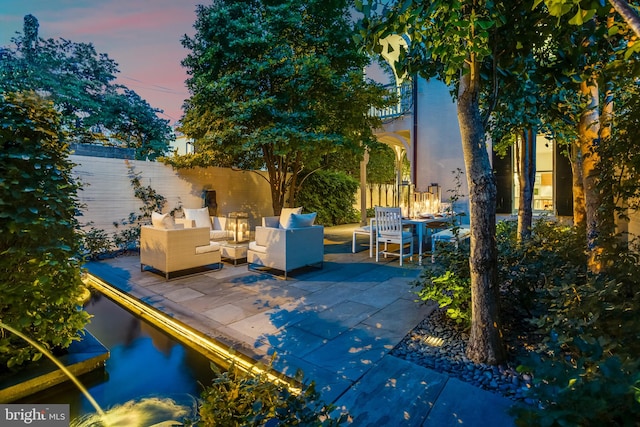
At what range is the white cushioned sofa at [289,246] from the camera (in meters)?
4.89

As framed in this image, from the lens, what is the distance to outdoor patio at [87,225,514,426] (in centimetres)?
190

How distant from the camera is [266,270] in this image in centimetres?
548

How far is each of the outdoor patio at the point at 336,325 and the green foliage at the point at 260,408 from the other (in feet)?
2.18

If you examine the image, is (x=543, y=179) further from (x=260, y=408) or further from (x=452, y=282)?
(x=260, y=408)

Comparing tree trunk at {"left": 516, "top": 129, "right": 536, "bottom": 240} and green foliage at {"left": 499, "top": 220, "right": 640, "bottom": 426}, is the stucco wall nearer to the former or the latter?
green foliage at {"left": 499, "top": 220, "right": 640, "bottom": 426}

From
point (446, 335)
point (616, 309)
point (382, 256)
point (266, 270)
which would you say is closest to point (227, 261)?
point (266, 270)

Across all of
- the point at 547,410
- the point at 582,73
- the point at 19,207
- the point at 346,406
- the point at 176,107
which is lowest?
the point at 346,406

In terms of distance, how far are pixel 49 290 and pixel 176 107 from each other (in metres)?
7.55

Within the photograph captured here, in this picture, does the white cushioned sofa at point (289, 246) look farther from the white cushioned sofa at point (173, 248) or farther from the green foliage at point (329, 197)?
the green foliage at point (329, 197)

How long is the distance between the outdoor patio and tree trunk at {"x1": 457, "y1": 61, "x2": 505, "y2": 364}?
1.40 feet

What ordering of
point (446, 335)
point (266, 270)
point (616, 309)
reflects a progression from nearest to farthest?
1. point (616, 309)
2. point (446, 335)
3. point (266, 270)

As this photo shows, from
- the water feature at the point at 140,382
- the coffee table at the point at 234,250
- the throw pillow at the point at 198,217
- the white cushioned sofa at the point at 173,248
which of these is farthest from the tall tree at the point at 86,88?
the water feature at the point at 140,382

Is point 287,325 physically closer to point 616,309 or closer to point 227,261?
point 616,309

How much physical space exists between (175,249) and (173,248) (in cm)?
4
